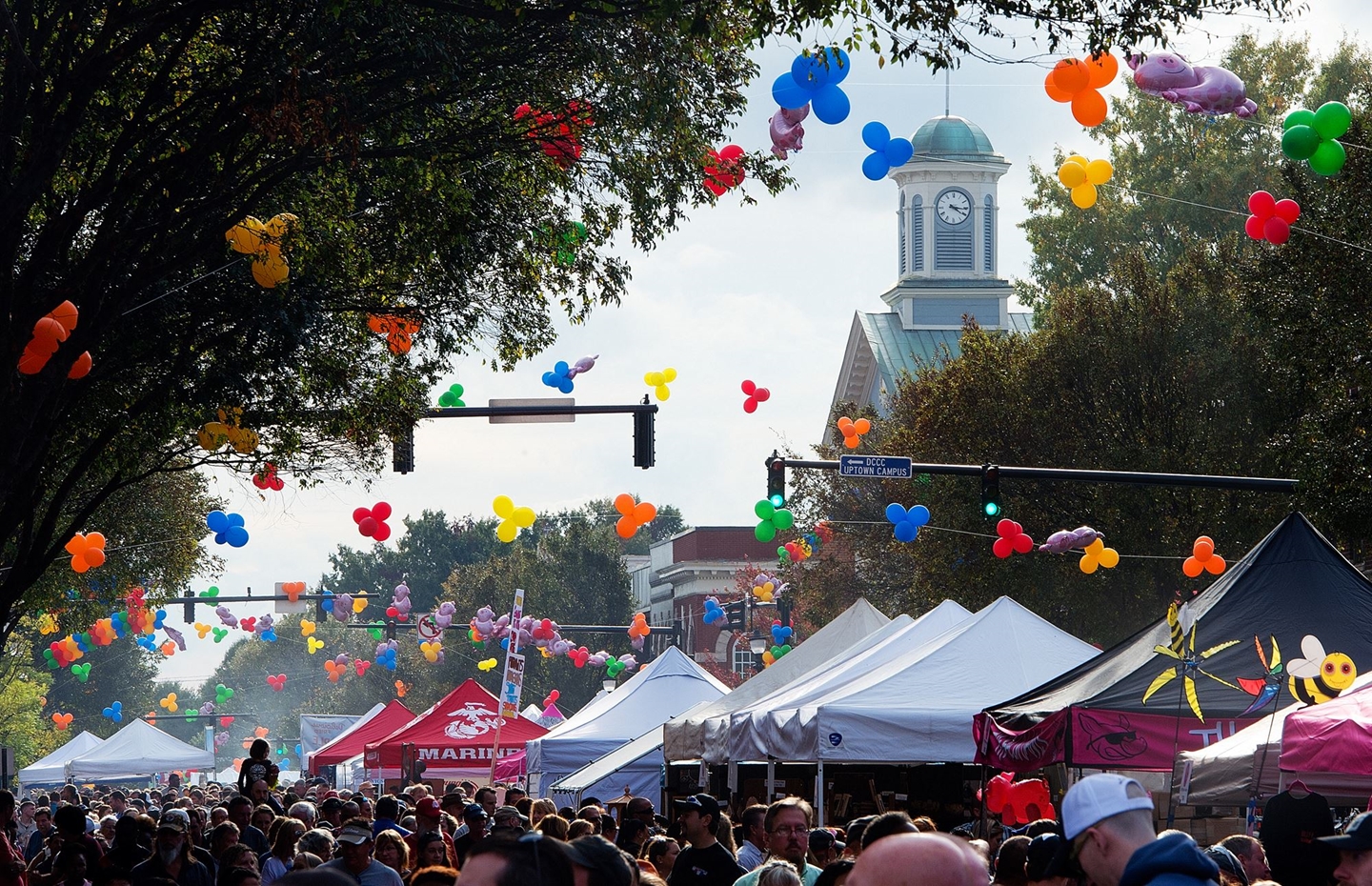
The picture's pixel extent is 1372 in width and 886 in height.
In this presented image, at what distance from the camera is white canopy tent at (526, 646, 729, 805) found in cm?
2458

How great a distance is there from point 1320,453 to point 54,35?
1307cm

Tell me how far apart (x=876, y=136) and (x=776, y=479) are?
925 centimetres

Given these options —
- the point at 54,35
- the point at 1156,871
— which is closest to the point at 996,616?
the point at 54,35

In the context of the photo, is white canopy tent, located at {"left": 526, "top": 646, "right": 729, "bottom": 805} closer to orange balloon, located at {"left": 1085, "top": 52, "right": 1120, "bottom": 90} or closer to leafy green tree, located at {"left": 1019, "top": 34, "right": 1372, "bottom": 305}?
orange balloon, located at {"left": 1085, "top": 52, "right": 1120, "bottom": 90}

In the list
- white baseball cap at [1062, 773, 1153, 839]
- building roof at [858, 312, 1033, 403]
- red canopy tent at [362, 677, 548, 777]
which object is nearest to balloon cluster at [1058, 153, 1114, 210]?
white baseball cap at [1062, 773, 1153, 839]

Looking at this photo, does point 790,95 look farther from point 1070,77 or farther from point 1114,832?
point 1114,832

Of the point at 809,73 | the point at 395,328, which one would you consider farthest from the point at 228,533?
the point at 809,73

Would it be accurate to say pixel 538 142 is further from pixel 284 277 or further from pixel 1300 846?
pixel 1300 846

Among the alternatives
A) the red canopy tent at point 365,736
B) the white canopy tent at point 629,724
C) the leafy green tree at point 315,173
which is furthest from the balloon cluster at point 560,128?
the red canopy tent at point 365,736

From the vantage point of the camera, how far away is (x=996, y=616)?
17.2 meters

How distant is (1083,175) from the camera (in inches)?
671

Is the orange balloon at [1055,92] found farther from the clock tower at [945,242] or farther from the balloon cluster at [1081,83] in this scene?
the clock tower at [945,242]

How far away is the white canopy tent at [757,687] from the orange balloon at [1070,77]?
28.1ft

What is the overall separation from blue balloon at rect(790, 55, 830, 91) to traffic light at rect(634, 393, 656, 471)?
879cm
